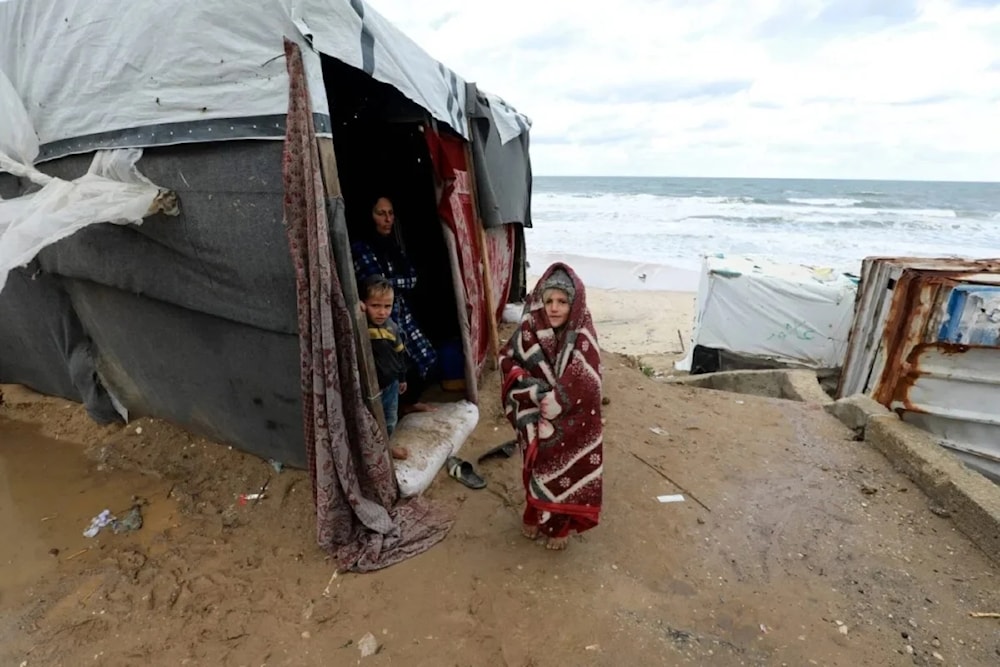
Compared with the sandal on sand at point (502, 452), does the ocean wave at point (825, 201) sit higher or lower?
higher

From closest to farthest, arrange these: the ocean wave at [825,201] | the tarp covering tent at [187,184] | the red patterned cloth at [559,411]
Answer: the tarp covering tent at [187,184] → the red patterned cloth at [559,411] → the ocean wave at [825,201]

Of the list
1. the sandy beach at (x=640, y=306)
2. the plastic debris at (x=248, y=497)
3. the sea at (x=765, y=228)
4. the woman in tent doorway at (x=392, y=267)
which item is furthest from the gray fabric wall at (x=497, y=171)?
the sea at (x=765, y=228)

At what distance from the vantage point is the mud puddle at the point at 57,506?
2631 millimetres

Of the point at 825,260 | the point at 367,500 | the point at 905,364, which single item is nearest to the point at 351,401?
the point at 367,500

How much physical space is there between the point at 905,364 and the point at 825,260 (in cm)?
1554

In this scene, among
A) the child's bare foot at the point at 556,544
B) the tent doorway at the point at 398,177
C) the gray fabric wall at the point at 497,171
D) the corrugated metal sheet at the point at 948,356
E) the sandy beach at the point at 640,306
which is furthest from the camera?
the sandy beach at the point at 640,306

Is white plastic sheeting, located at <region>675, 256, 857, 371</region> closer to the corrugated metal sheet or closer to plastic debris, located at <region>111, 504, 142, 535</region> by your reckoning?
the corrugated metal sheet

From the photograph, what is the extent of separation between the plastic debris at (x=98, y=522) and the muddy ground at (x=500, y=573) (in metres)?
0.04

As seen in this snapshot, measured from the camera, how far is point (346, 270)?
7.88 feet

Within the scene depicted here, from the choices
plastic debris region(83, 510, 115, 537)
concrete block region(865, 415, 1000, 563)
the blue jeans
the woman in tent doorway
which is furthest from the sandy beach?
plastic debris region(83, 510, 115, 537)

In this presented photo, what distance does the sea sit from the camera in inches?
708

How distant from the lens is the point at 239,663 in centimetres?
204

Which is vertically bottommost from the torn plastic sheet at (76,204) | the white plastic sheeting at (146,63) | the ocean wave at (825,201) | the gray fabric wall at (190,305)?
the gray fabric wall at (190,305)

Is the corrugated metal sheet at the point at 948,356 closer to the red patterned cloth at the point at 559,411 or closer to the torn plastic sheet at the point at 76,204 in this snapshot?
the red patterned cloth at the point at 559,411
